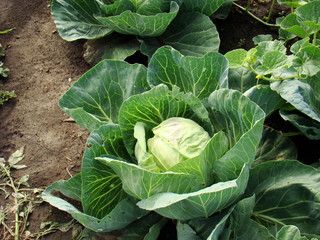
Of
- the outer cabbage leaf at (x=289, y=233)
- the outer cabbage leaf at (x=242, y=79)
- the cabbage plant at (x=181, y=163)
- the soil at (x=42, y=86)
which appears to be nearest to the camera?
the outer cabbage leaf at (x=289, y=233)

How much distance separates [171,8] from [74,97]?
1019 millimetres

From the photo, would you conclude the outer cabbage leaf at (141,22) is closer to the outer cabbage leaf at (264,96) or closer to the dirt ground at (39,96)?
the dirt ground at (39,96)

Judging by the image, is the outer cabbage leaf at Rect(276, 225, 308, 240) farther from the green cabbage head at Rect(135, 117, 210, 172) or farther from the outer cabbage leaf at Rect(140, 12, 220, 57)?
the outer cabbage leaf at Rect(140, 12, 220, 57)

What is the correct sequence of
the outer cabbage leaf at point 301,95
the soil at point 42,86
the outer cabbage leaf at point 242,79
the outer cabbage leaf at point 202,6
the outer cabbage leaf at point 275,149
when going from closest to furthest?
the outer cabbage leaf at point 301,95 < the outer cabbage leaf at point 275,149 < the outer cabbage leaf at point 242,79 < the soil at point 42,86 < the outer cabbage leaf at point 202,6

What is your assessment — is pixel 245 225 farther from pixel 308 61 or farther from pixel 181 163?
pixel 308 61

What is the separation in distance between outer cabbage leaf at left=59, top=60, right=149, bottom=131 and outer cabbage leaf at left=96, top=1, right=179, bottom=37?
54cm

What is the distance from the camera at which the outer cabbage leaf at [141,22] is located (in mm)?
2886

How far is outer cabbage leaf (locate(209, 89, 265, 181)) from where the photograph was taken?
187cm

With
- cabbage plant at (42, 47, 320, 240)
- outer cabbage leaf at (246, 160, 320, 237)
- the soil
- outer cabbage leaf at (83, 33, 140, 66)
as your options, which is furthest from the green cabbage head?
outer cabbage leaf at (83, 33, 140, 66)

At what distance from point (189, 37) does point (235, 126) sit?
1291mm

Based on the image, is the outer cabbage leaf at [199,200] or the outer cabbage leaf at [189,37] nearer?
the outer cabbage leaf at [199,200]

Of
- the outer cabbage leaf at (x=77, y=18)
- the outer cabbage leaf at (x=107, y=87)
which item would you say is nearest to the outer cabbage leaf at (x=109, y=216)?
the outer cabbage leaf at (x=107, y=87)

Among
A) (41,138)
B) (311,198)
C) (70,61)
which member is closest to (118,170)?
(311,198)

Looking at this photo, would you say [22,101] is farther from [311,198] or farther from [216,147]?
[311,198]
